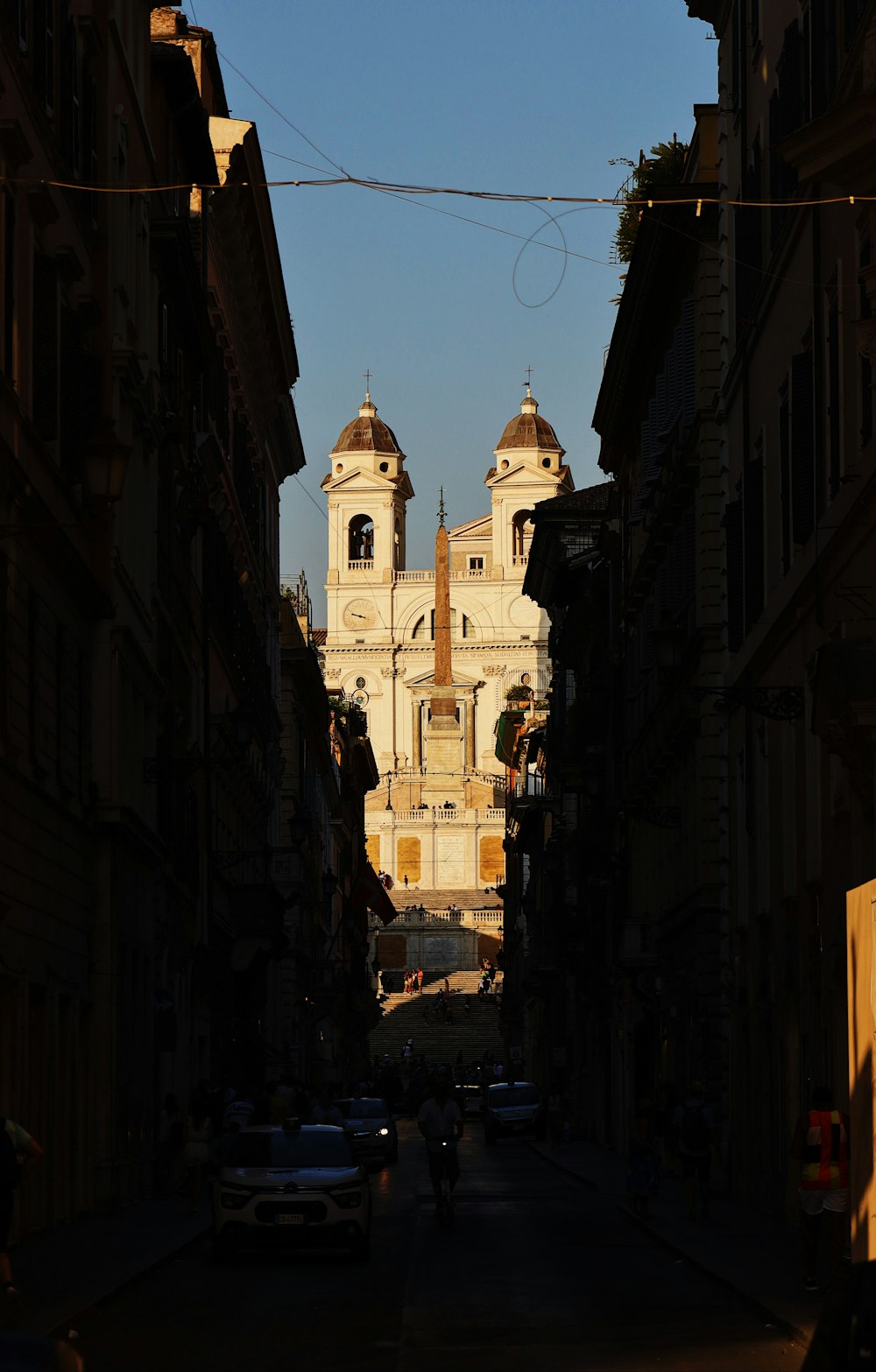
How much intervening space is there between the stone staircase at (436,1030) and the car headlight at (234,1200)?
81.4m

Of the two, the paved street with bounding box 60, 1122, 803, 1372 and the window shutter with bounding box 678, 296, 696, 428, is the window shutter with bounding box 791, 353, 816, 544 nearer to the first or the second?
the paved street with bounding box 60, 1122, 803, 1372

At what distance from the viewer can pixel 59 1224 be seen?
26.2 meters

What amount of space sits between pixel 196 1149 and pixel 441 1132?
3.64 metres

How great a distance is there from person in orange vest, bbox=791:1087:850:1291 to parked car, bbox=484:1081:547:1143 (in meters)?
43.2

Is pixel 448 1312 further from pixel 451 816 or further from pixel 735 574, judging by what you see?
pixel 451 816

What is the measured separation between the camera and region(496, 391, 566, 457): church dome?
7579 inches

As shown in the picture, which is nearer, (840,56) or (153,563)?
(840,56)

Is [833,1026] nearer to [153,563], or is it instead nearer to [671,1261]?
[671,1261]

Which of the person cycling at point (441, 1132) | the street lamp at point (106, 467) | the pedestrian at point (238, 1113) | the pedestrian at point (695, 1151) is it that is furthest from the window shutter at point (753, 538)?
the pedestrian at point (238, 1113)

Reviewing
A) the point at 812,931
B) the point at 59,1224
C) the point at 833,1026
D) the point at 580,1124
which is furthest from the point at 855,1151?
the point at 580,1124

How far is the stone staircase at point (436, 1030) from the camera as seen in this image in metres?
109

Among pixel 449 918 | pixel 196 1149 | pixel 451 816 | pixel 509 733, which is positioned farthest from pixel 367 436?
pixel 196 1149

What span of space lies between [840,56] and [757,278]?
24.2 ft

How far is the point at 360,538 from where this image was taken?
641 ft
